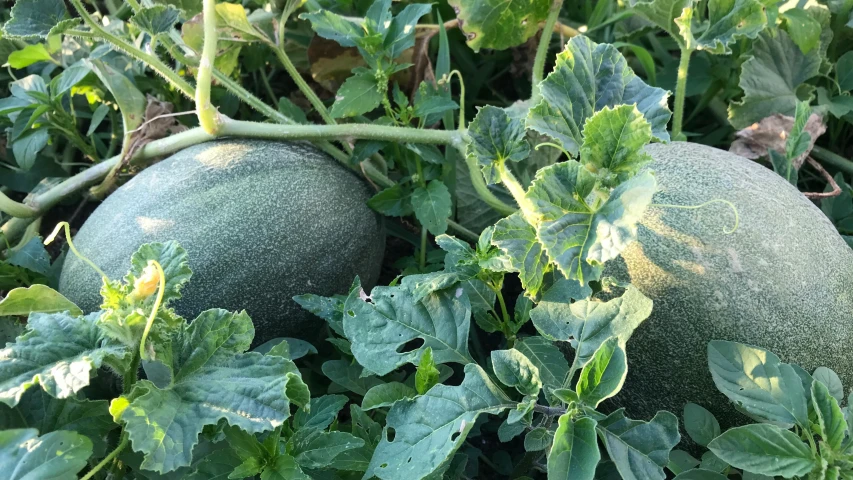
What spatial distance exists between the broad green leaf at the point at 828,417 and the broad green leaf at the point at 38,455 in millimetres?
1024

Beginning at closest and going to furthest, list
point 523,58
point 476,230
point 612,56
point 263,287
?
1. point 612,56
2. point 263,287
3. point 476,230
4. point 523,58

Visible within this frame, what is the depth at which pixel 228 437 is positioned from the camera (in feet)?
3.47

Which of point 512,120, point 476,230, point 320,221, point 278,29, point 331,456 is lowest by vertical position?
point 476,230

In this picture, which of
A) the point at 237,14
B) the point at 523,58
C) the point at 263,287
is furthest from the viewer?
the point at 523,58

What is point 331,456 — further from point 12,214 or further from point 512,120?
point 12,214

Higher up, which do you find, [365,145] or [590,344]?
[365,145]

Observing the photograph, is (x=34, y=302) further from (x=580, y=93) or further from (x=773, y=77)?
(x=773, y=77)

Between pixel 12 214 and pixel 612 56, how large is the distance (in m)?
1.39

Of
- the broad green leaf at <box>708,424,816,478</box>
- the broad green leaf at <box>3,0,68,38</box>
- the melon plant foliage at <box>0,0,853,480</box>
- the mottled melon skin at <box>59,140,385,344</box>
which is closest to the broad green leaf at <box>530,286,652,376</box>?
the melon plant foliage at <box>0,0,853,480</box>

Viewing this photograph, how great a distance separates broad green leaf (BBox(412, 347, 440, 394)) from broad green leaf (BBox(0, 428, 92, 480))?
49cm

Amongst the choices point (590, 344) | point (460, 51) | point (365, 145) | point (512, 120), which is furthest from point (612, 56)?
point (460, 51)

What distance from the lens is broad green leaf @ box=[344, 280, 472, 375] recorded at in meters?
1.19

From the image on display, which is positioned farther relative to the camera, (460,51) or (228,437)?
(460,51)

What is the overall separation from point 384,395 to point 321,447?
5.7 inches
